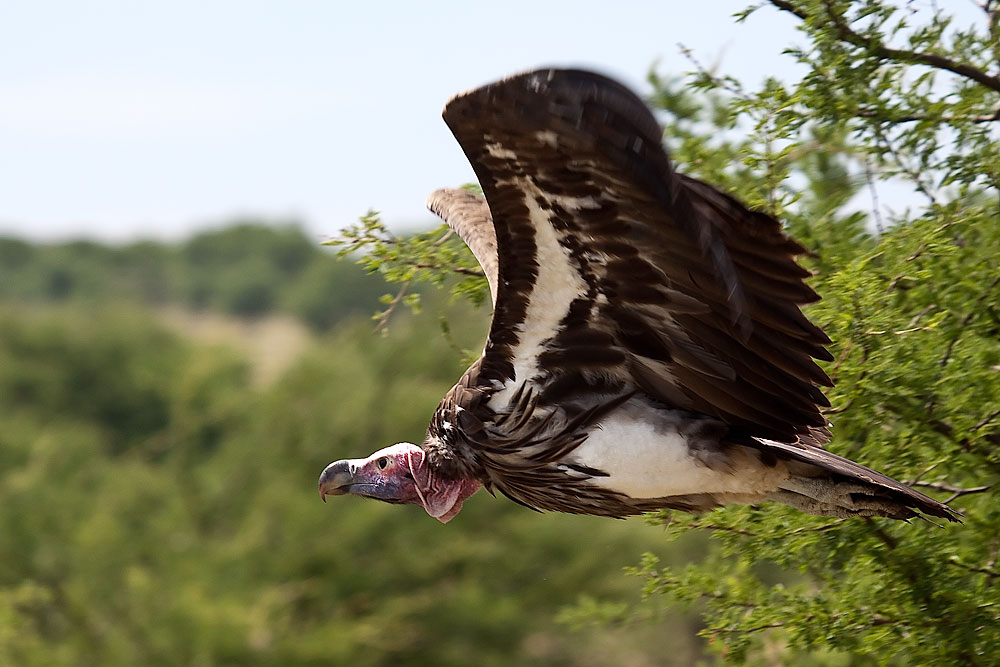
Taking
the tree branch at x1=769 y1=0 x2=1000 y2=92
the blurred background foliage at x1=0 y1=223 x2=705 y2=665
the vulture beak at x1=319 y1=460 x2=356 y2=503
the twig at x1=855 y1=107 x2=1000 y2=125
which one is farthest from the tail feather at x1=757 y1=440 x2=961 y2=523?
the blurred background foliage at x1=0 y1=223 x2=705 y2=665

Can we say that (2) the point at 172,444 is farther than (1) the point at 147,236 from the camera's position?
No

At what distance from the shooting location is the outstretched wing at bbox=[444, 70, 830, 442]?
2.81 meters

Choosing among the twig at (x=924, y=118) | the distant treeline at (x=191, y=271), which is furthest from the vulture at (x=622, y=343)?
the distant treeline at (x=191, y=271)

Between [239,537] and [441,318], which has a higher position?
[441,318]

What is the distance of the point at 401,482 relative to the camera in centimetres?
438

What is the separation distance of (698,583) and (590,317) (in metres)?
1.32

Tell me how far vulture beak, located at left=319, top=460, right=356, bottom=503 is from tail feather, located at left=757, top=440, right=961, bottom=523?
1504 millimetres

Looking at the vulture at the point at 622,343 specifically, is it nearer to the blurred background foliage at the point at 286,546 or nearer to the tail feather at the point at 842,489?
the tail feather at the point at 842,489

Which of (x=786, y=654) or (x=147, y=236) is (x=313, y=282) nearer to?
(x=147, y=236)

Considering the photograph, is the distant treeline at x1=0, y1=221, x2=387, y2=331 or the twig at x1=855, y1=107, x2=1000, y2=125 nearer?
the twig at x1=855, y1=107, x2=1000, y2=125

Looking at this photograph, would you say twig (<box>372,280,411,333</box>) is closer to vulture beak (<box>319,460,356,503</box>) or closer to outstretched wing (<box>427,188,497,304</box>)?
outstretched wing (<box>427,188,497,304</box>)

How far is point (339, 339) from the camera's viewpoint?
63.9 ft

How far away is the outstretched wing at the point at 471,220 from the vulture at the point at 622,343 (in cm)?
12

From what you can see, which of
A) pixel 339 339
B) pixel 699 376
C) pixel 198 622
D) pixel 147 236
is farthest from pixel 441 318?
pixel 147 236
